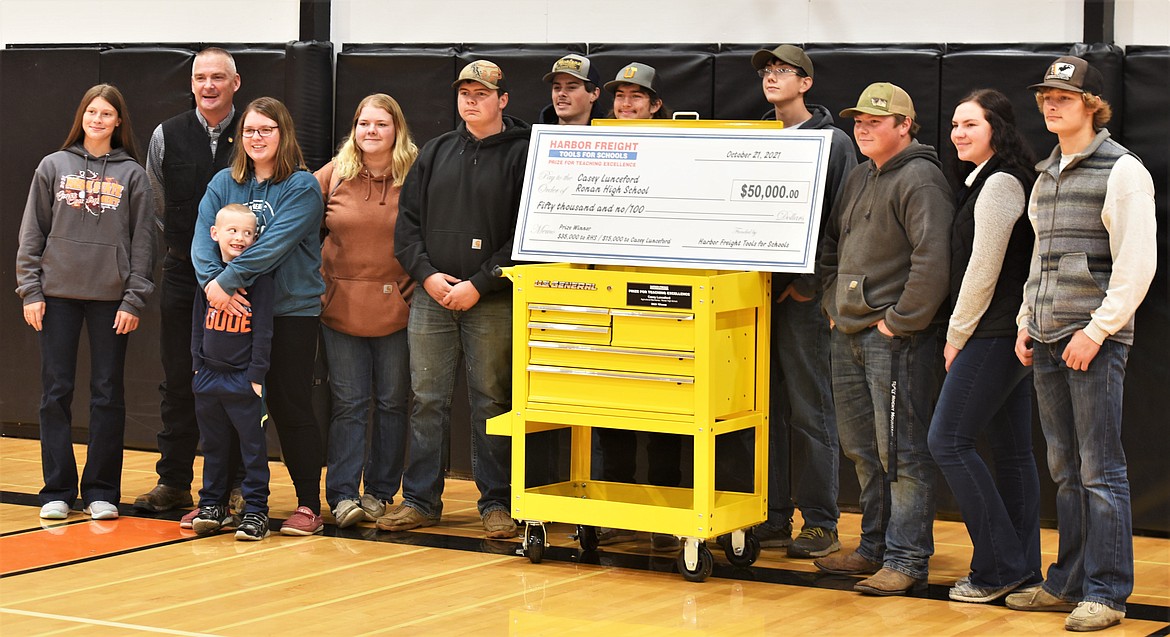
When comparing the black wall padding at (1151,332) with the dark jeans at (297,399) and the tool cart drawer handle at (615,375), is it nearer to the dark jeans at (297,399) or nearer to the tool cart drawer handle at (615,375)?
the tool cart drawer handle at (615,375)

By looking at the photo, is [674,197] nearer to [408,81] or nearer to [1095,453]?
[1095,453]

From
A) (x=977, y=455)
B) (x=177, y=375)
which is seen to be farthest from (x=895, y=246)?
(x=177, y=375)

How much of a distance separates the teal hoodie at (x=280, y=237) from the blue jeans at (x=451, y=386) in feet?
1.40

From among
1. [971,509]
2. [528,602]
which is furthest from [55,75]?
[971,509]

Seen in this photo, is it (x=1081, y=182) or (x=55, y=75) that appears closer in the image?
(x=1081, y=182)

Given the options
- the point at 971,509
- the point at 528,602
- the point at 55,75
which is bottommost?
the point at 528,602

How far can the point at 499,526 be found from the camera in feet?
17.0

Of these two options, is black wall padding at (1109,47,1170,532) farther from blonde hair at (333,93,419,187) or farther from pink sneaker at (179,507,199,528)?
pink sneaker at (179,507,199,528)

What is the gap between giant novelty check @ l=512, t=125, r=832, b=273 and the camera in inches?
181

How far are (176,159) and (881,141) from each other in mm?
2827

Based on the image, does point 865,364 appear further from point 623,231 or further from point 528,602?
point 528,602

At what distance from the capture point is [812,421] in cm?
501

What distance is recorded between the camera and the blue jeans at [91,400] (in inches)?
214

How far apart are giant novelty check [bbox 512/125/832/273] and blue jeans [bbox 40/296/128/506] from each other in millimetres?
1757
